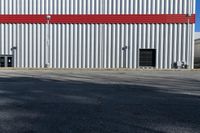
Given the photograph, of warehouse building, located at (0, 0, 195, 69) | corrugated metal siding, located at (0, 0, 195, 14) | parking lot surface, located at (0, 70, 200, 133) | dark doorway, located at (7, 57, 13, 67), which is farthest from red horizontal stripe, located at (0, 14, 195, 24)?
parking lot surface, located at (0, 70, 200, 133)

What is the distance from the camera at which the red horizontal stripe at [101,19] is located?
3778 cm

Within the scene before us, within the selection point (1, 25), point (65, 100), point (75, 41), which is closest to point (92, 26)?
point (75, 41)

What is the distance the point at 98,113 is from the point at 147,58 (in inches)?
1199

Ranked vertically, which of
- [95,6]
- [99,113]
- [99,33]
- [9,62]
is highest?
[95,6]

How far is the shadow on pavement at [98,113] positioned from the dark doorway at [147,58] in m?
26.6

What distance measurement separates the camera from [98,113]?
890cm

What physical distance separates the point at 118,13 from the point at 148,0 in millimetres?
2919

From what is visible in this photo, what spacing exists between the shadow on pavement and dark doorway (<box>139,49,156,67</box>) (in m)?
26.6

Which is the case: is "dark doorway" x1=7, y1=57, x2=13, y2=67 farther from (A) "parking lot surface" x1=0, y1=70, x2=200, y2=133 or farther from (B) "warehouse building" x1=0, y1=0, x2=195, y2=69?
(A) "parking lot surface" x1=0, y1=70, x2=200, y2=133

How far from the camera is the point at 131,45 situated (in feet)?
126

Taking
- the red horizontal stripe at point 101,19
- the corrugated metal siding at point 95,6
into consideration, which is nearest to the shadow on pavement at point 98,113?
the red horizontal stripe at point 101,19

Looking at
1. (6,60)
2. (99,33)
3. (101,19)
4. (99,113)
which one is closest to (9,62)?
(6,60)

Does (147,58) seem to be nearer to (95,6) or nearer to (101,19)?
(101,19)

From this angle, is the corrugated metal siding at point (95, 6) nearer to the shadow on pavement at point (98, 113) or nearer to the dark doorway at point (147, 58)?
the dark doorway at point (147, 58)
